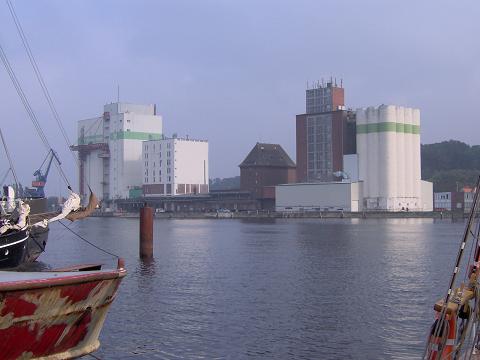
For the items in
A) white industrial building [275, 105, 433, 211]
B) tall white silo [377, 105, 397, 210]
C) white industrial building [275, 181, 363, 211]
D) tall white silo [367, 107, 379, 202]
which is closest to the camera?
tall white silo [377, 105, 397, 210]

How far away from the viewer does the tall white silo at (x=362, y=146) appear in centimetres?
15338

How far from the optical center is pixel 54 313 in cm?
1416

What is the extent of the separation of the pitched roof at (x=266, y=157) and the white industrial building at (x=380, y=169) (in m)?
23.8

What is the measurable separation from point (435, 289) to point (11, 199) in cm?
2549

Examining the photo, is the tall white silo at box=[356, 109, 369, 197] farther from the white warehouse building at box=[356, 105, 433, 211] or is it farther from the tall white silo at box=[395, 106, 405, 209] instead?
the tall white silo at box=[395, 106, 405, 209]

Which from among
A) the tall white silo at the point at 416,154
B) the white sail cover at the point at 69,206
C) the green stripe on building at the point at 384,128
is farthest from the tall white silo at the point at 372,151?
the white sail cover at the point at 69,206

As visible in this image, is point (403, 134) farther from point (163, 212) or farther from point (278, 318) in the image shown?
point (278, 318)

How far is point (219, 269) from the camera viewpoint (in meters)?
43.4

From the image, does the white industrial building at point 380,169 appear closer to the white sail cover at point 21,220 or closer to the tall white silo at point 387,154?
the tall white silo at point 387,154

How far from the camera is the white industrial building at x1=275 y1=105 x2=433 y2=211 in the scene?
151000mm

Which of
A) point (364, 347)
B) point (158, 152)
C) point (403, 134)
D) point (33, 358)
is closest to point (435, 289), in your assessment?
point (364, 347)

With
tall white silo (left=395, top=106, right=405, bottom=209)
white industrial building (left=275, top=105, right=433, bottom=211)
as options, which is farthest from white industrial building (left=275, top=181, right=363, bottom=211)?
tall white silo (left=395, top=106, right=405, bottom=209)

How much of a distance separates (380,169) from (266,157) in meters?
40.7

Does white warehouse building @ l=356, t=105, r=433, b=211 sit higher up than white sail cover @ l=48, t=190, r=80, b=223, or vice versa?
white warehouse building @ l=356, t=105, r=433, b=211
